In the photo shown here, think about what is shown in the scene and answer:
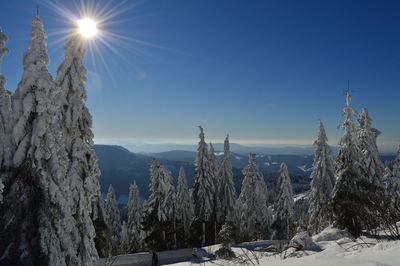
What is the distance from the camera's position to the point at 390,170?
28078 mm

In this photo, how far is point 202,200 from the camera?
3256 cm

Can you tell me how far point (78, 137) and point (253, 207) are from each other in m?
30.6

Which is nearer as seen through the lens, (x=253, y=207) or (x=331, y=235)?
(x=331, y=235)

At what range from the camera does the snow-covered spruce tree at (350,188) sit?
44.4 feet

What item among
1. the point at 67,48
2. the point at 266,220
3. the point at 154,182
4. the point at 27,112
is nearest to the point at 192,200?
the point at 154,182

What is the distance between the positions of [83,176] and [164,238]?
21.0 m

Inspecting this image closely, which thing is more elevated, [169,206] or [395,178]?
[395,178]

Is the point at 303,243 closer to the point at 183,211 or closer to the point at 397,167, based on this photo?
the point at 397,167

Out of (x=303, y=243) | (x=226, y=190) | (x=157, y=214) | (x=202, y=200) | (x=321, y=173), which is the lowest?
(x=157, y=214)

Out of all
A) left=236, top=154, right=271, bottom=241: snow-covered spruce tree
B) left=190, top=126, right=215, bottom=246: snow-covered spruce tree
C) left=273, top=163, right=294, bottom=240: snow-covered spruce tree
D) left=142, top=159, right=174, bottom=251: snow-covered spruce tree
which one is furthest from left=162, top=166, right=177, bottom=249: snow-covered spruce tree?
left=273, top=163, right=294, bottom=240: snow-covered spruce tree

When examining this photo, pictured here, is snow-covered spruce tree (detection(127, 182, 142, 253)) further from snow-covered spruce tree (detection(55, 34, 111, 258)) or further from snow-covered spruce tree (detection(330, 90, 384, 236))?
snow-covered spruce tree (detection(55, 34, 111, 258))

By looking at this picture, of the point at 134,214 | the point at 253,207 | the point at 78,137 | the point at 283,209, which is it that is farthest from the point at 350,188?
the point at 134,214

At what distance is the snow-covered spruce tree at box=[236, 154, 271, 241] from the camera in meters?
37.4

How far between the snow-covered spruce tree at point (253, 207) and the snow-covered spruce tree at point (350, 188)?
18.3m
